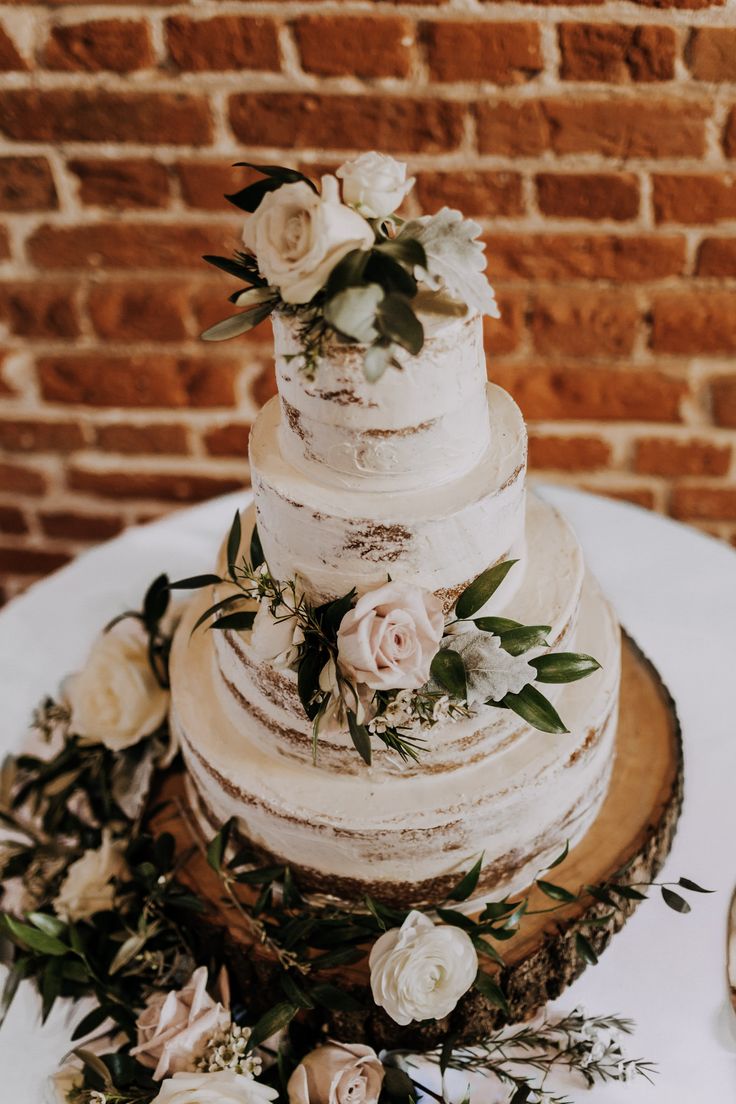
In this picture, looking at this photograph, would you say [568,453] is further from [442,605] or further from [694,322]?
[442,605]

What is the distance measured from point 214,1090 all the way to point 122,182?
1.42m

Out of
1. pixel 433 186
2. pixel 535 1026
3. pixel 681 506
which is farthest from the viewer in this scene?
pixel 681 506

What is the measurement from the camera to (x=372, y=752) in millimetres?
1025

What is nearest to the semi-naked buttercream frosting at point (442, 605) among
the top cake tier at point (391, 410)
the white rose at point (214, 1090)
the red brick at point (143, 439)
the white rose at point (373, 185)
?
the top cake tier at point (391, 410)

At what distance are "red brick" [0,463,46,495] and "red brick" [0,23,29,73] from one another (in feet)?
2.62

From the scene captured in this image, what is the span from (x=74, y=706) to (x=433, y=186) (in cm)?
102

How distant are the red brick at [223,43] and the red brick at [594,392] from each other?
67 centimetres

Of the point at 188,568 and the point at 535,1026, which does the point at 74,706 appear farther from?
the point at 535,1026

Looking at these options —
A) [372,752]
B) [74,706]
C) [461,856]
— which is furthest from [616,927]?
[74,706]

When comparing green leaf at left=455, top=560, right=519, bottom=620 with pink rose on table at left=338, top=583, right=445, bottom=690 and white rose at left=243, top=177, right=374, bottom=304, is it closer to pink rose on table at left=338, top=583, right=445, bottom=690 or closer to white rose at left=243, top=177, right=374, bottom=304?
pink rose on table at left=338, top=583, right=445, bottom=690

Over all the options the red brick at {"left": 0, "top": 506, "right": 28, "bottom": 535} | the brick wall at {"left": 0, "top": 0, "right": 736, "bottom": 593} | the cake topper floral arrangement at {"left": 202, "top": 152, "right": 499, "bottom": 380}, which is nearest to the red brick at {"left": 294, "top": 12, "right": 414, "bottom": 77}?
the brick wall at {"left": 0, "top": 0, "right": 736, "bottom": 593}

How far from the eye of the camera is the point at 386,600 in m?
0.90

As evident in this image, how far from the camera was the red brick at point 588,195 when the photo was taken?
166 centimetres

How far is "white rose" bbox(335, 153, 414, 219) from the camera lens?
851 millimetres
